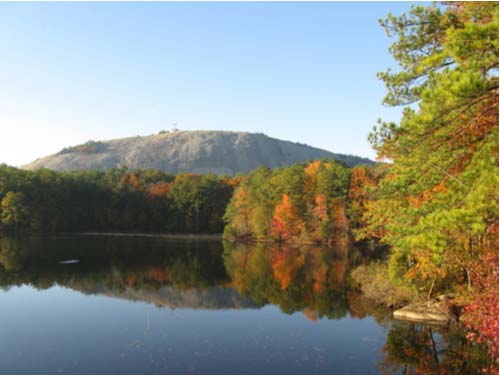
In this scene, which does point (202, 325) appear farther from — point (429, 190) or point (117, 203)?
point (117, 203)

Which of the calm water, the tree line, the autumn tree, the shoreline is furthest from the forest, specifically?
the tree line

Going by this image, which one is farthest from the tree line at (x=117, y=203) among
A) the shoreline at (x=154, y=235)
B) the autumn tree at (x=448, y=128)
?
the autumn tree at (x=448, y=128)

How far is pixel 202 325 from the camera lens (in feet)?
85.3

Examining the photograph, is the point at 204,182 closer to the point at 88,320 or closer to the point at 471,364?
the point at 88,320

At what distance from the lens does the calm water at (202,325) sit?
19.5 meters

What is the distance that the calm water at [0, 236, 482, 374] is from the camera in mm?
19453

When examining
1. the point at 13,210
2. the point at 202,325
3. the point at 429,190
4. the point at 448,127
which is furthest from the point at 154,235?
the point at 448,127

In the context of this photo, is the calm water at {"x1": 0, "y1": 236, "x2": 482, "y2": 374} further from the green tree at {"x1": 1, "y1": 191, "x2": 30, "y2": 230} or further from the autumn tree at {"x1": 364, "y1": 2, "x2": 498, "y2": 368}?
the green tree at {"x1": 1, "y1": 191, "x2": 30, "y2": 230}

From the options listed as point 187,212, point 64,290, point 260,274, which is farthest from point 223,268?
point 187,212

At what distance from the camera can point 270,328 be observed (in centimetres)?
2553

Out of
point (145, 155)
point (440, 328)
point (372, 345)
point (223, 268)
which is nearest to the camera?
point (372, 345)

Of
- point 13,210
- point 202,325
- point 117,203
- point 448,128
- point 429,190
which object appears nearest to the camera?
point 448,128

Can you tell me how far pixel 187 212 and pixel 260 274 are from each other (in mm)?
54405

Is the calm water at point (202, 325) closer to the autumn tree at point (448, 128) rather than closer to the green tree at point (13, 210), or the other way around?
the autumn tree at point (448, 128)
